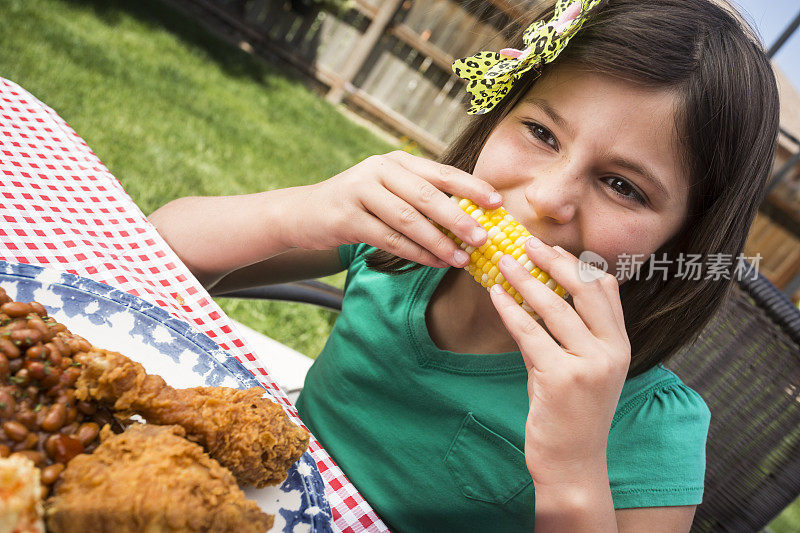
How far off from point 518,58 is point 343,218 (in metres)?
0.61

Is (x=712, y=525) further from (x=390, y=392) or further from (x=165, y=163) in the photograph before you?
(x=165, y=163)

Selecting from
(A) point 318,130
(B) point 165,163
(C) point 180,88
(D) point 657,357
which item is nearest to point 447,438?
(D) point 657,357

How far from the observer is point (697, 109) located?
144 cm

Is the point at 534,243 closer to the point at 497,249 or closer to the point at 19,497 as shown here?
the point at 497,249

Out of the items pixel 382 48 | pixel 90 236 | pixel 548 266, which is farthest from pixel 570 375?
pixel 382 48

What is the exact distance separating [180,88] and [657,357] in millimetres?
5692

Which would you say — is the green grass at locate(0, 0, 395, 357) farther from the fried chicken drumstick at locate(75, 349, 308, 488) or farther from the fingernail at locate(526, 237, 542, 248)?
the fried chicken drumstick at locate(75, 349, 308, 488)

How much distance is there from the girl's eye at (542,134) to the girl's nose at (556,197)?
12 centimetres

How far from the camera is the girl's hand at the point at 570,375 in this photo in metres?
1.13

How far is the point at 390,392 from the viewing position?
1.81m

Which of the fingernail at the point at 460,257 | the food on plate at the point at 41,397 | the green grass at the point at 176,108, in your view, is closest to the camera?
the food on plate at the point at 41,397

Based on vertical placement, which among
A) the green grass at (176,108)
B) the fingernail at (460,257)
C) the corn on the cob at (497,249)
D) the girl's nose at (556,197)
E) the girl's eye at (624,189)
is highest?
the girl's eye at (624,189)

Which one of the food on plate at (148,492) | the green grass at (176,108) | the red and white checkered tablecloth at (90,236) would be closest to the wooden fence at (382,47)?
the green grass at (176,108)

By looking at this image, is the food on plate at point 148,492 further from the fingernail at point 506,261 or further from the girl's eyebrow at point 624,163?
the girl's eyebrow at point 624,163
